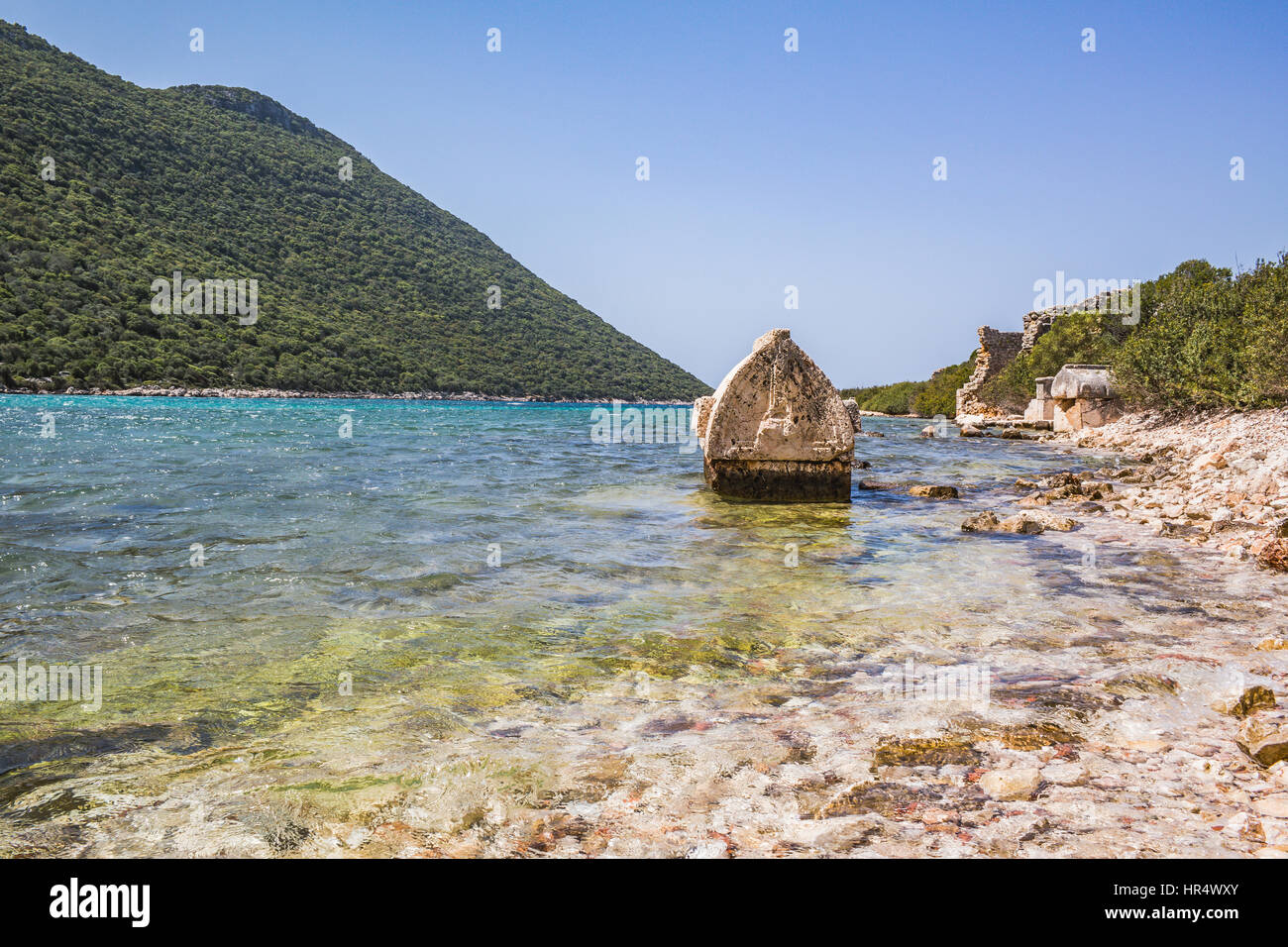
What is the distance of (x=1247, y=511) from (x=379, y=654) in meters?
7.76

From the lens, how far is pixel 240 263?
61.3m

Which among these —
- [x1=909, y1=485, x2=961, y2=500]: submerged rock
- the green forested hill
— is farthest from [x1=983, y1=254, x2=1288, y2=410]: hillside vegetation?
the green forested hill

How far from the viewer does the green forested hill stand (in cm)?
4619

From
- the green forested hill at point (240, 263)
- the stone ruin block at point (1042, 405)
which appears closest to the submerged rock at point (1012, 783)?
the stone ruin block at point (1042, 405)

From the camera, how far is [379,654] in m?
3.65

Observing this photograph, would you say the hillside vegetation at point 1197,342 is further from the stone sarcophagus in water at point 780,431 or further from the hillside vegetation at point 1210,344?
the stone sarcophagus in water at point 780,431

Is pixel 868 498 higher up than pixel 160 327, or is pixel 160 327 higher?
pixel 160 327

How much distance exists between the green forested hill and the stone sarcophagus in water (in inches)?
1857

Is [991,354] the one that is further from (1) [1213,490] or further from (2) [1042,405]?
(1) [1213,490]

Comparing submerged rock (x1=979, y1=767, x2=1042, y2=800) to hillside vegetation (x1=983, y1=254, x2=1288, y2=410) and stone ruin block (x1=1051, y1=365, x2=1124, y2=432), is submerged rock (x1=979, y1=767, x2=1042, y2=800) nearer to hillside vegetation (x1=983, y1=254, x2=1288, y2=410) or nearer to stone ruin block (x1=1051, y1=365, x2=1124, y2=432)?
hillside vegetation (x1=983, y1=254, x2=1288, y2=410)

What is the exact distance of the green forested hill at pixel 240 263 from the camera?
4619 centimetres
